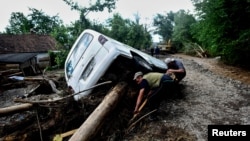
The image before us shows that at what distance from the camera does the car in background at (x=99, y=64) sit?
4.98 meters

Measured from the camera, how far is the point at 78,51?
19.6 ft

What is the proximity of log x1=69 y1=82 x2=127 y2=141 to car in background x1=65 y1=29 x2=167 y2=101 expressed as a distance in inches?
17.6

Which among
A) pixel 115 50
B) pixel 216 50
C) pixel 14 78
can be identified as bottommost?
pixel 14 78

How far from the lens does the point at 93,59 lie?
17.2ft

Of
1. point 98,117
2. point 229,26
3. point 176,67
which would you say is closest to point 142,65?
point 176,67

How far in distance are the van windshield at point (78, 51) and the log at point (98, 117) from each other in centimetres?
140

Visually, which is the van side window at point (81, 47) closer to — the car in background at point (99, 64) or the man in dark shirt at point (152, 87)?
the car in background at point (99, 64)

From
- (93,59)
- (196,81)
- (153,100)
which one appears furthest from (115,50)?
(196,81)

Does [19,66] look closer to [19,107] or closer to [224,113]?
[19,107]

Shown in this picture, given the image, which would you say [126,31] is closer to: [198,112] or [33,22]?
[198,112]

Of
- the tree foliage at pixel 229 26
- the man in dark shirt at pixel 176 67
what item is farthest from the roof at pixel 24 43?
the man in dark shirt at pixel 176 67

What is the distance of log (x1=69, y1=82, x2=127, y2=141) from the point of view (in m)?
3.36

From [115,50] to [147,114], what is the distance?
1636 millimetres

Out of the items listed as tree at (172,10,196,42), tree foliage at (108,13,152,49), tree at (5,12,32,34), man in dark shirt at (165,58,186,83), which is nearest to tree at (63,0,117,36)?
tree foliage at (108,13,152,49)
